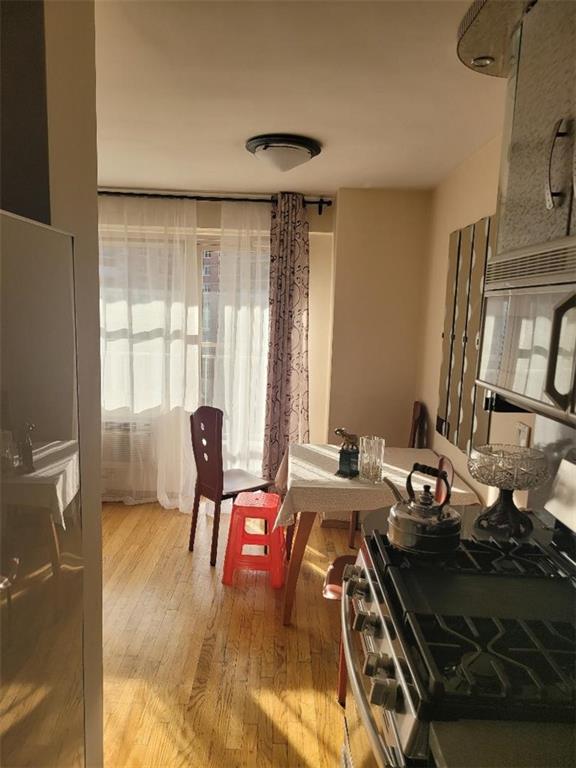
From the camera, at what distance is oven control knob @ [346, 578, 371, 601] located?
135 cm

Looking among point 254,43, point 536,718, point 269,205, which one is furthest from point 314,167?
point 536,718

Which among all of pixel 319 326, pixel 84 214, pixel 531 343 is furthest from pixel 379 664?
pixel 319 326

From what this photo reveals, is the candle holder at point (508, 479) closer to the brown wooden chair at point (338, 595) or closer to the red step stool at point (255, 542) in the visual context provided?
the brown wooden chair at point (338, 595)

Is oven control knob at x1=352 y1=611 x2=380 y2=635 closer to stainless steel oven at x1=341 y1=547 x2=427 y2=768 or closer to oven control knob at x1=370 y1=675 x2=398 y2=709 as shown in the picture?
stainless steel oven at x1=341 y1=547 x2=427 y2=768

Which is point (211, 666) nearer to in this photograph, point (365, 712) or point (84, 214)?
point (365, 712)

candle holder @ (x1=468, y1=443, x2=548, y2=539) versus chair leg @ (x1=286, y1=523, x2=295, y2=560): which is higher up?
candle holder @ (x1=468, y1=443, x2=548, y2=539)

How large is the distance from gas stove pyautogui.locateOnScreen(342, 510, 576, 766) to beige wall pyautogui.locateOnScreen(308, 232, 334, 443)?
9.85 feet

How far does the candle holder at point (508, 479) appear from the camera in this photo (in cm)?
147

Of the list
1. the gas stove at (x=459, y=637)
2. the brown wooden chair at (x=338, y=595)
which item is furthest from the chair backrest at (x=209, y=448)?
the gas stove at (x=459, y=637)

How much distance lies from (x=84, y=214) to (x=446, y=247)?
7.77 feet

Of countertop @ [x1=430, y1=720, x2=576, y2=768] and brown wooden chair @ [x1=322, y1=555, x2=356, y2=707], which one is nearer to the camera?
countertop @ [x1=430, y1=720, x2=576, y2=768]

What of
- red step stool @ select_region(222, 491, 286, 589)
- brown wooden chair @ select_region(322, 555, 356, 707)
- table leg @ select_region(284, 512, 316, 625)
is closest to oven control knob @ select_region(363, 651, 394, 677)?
brown wooden chair @ select_region(322, 555, 356, 707)

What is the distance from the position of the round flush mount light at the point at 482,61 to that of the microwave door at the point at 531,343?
2.21ft

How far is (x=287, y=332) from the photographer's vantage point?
404 centimetres
